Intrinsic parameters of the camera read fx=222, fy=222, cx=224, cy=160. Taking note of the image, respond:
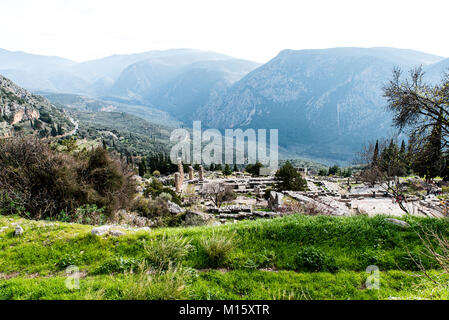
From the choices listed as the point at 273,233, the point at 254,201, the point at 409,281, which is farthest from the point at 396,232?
the point at 254,201

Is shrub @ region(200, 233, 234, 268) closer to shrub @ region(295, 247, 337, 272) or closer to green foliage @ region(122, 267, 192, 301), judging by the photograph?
green foliage @ region(122, 267, 192, 301)

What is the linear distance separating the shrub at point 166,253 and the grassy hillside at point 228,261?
0.02 meters

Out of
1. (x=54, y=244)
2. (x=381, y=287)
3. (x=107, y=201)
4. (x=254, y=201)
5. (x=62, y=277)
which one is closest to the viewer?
(x=381, y=287)

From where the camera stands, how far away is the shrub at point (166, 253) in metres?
5.05

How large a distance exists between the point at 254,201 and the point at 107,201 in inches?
666

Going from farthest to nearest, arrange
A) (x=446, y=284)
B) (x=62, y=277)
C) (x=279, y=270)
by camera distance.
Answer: (x=279, y=270), (x=62, y=277), (x=446, y=284)

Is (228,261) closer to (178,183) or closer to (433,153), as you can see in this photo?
(433,153)

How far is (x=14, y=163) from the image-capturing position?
10773 mm

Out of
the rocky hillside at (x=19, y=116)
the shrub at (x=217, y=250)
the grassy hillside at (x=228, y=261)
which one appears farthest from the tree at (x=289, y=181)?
the rocky hillside at (x=19, y=116)

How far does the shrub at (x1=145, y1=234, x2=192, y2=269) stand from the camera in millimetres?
5049

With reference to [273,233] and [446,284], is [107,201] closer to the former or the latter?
[273,233]

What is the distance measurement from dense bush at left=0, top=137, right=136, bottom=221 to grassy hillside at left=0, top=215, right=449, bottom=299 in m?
2.78

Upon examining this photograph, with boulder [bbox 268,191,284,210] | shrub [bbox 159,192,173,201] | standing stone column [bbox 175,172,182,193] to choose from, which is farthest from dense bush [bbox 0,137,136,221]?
standing stone column [bbox 175,172,182,193]

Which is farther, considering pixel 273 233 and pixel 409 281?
pixel 273 233
